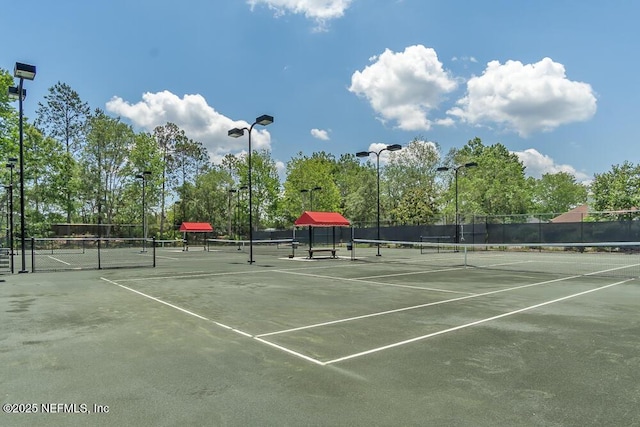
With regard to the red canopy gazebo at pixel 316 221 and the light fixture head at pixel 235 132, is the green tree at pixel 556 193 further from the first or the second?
the light fixture head at pixel 235 132

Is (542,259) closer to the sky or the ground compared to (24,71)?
closer to the ground

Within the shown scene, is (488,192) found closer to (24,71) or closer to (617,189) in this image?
(617,189)

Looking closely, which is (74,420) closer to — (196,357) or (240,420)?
(240,420)

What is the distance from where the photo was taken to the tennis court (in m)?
3.60

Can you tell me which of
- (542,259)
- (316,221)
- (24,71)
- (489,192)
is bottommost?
(542,259)

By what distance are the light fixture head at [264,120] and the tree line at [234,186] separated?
25553mm

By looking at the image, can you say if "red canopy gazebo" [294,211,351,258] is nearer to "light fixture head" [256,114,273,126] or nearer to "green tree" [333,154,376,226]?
"light fixture head" [256,114,273,126]

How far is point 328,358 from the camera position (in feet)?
16.8

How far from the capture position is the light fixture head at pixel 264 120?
1914 centimetres

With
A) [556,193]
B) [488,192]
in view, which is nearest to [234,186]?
[488,192]

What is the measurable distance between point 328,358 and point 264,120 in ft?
51.8

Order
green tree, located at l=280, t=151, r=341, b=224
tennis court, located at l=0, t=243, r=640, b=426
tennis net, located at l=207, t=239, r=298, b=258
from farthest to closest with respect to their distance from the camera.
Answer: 1. green tree, located at l=280, t=151, r=341, b=224
2. tennis net, located at l=207, t=239, r=298, b=258
3. tennis court, located at l=0, t=243, r=640, b=426

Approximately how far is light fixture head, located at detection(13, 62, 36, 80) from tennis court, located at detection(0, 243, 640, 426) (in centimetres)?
907

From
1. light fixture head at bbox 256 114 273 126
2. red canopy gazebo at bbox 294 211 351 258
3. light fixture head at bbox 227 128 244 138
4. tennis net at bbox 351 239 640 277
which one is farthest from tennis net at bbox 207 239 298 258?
light fixture head at bbox 256 114 273 126
